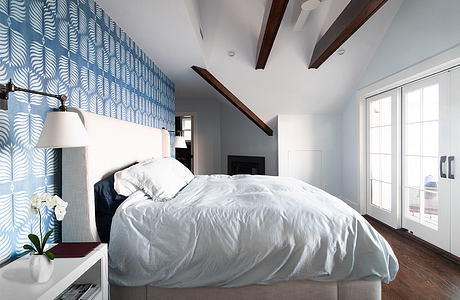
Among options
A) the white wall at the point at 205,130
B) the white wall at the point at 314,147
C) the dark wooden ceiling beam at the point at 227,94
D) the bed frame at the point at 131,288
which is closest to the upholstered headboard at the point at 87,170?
the bed frame at the point at 131,288

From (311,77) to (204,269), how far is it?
10.8 ft

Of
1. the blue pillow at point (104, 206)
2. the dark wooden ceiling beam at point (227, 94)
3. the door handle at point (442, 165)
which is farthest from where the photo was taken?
the dark wooden ceiling beam at point (227, 94)

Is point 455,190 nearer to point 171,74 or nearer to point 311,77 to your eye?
point 311,77

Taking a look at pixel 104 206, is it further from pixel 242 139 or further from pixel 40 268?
pixel 242 139

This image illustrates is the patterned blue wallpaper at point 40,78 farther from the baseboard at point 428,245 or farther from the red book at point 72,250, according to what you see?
the baseboard at point 428,245

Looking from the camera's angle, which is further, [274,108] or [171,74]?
[274,108]

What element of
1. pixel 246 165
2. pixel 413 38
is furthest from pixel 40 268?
pixel 246 165

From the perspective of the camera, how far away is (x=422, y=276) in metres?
1.91

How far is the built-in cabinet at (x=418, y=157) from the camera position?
218 cm

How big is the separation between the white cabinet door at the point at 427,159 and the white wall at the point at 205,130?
3.57 m

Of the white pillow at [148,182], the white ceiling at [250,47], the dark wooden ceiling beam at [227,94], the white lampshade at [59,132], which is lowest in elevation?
the white pillow at [148,182]

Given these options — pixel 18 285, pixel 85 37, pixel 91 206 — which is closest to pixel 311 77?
pixel 85 37

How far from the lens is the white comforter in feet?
4.28

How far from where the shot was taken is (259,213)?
1406mm
